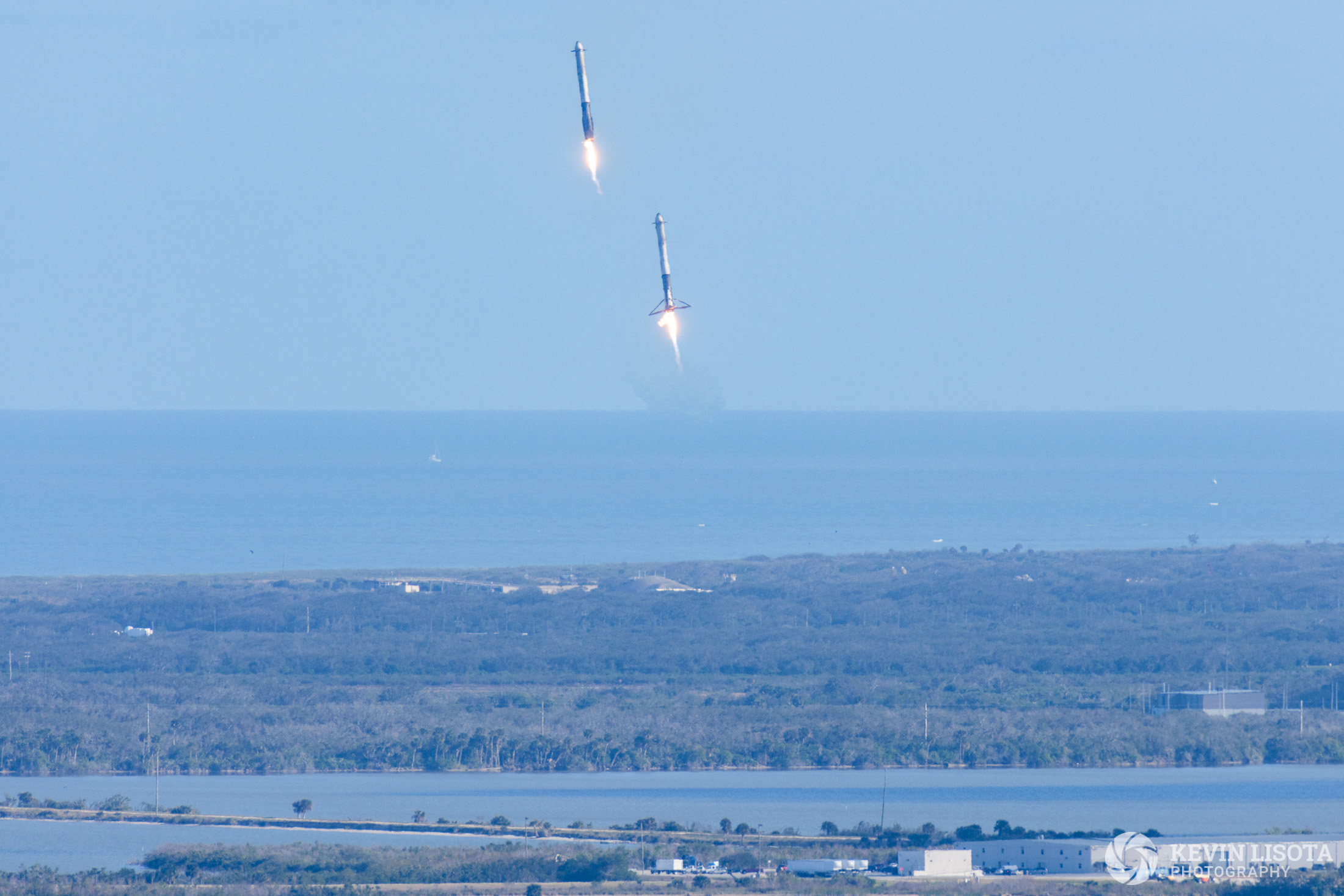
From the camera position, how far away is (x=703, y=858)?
44.4 meters

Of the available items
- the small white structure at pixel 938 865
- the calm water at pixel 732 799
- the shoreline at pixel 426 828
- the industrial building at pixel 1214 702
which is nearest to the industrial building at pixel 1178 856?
the small white structure at pixel 938 865

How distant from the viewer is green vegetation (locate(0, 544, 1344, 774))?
61.2 metres

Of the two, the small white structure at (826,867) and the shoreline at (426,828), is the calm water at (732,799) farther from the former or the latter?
the small white structure at (826,867)

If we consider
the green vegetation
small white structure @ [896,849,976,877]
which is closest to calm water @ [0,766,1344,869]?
the green vegetation

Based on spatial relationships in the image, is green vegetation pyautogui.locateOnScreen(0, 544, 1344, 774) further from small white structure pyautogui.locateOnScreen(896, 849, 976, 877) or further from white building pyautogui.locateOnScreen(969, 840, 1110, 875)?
small white structure pyautogui.locateOnScreen(896, 849, 976, 877)

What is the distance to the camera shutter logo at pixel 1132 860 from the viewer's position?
4212cm

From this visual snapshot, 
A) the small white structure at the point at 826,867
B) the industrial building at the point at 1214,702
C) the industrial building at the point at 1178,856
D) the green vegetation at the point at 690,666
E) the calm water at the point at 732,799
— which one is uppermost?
the green vegetation at the point at 690,666

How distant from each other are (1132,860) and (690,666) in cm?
3808

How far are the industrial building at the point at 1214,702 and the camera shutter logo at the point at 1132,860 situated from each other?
25.1 m

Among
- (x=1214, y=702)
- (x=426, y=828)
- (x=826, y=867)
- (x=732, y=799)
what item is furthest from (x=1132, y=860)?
(x=1214, y=702)

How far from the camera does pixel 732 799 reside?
54.2 m

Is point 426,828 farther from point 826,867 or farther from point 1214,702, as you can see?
point 1214,702

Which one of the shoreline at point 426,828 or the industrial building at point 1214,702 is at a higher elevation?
the industrial building at point 1214,702

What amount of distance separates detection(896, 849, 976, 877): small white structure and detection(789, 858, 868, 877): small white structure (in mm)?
1006
